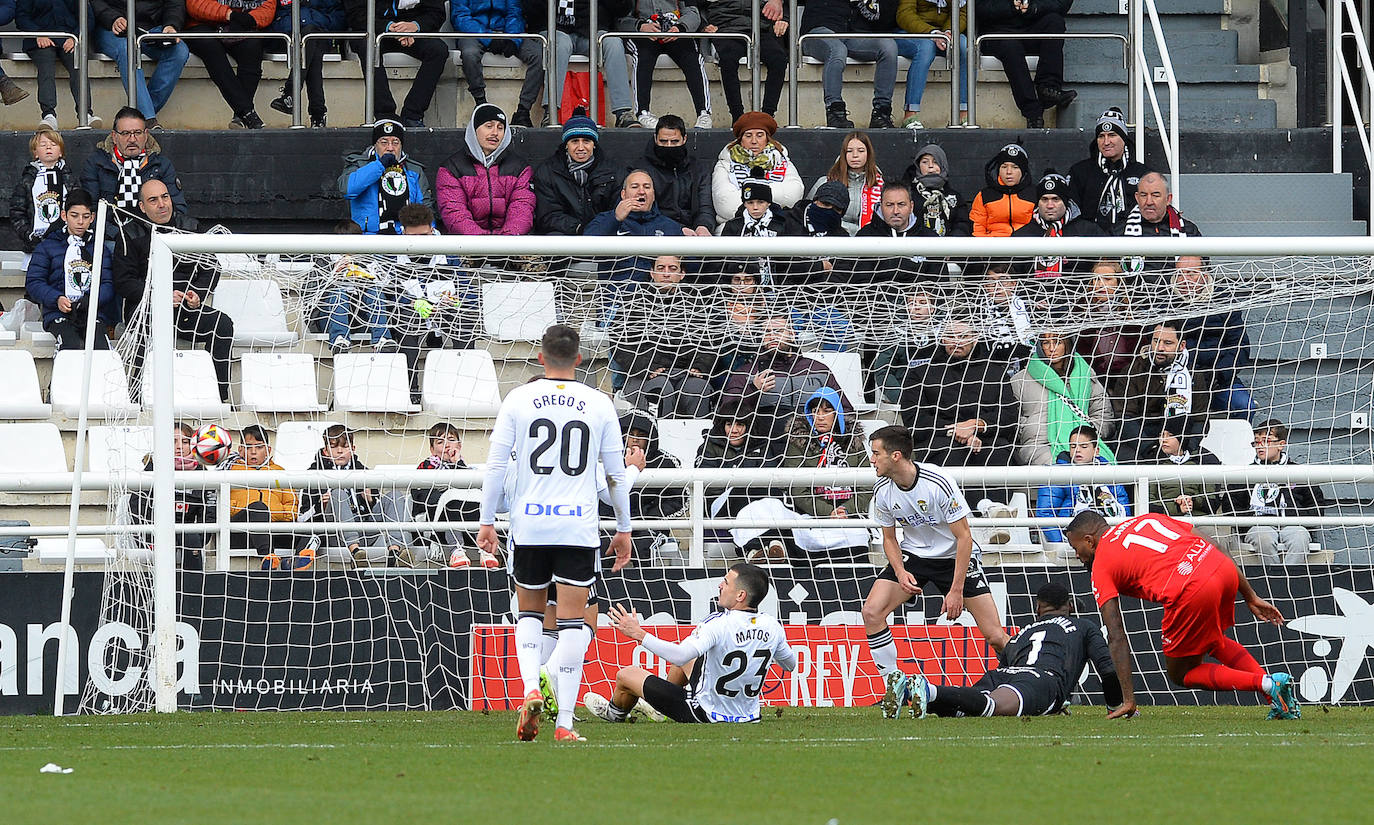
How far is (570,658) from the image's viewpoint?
7742 mm

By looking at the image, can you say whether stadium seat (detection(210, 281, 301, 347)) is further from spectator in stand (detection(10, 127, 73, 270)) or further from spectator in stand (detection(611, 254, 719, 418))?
spectator in stand (detection(611, 254, 719, 418))

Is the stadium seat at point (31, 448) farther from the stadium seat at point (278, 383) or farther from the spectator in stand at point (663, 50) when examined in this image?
the spectator in stand at point (663, 50)

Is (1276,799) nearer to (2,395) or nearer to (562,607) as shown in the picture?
(562,607)

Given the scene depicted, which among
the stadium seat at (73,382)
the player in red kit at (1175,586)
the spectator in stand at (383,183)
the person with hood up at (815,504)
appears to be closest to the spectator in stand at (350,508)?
the stadium seat at (73,382)

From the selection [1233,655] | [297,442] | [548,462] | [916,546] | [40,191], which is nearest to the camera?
[548,462]

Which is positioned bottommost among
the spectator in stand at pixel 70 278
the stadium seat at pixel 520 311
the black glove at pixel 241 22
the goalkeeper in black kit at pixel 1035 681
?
the goalkeeper in black kit at pixel 1035 681

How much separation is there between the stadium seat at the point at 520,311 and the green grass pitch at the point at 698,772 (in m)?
3.79

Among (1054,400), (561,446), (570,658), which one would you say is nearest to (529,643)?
(570,658)

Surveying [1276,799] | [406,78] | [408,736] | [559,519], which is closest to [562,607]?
[559,519]

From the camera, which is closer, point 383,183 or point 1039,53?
point 383,183

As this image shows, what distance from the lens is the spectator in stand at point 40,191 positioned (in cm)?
1391

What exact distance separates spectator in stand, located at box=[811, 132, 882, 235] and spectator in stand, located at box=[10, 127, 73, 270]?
5798 mm

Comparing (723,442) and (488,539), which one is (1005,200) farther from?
(488,539)

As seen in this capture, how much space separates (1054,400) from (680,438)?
8.00 ft
